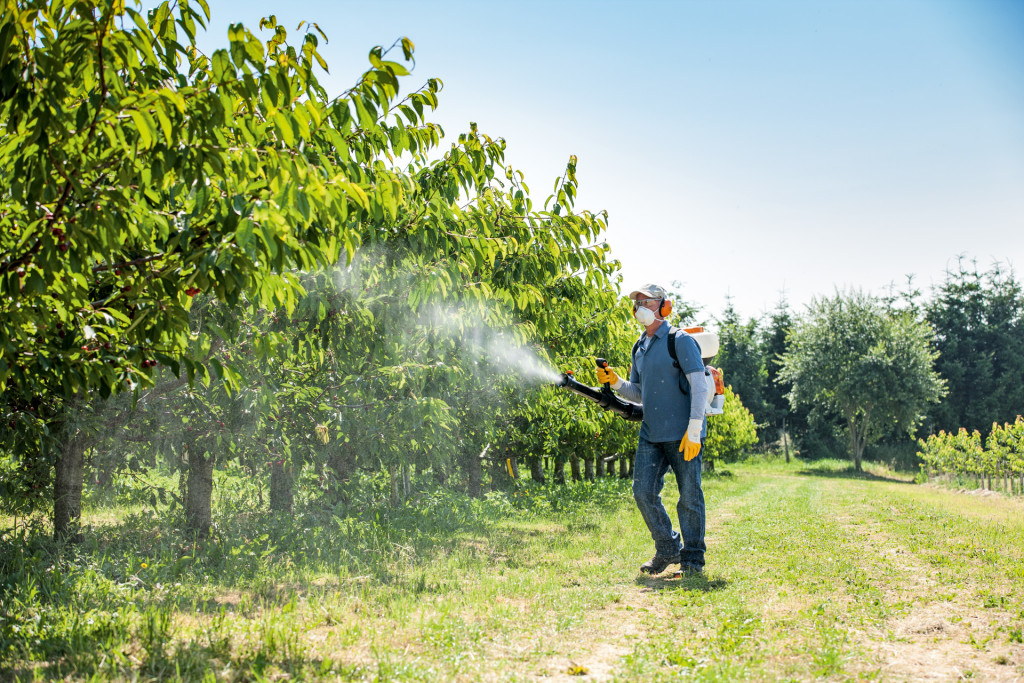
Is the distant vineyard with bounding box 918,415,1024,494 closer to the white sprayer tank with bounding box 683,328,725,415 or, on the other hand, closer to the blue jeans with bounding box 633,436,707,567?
the white sprayer tank with bounding box 683,328,725,415

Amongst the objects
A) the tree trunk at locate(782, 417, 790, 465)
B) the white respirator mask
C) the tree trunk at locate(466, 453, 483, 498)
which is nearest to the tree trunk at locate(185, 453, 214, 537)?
the white respirator mask

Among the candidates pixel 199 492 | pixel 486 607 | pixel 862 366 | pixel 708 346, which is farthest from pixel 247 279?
pixel 862 366

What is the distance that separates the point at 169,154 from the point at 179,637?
2.55 m

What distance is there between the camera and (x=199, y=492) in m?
6.87

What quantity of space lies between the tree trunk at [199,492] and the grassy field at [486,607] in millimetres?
298

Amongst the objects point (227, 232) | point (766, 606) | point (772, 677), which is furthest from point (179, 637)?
point (766, 606)

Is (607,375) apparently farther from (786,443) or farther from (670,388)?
(786,443)

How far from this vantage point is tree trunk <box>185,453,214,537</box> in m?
6.73

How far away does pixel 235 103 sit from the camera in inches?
106

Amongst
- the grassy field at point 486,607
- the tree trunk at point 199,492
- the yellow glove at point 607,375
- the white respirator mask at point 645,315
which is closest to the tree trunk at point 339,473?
the grassy field at point 486,607

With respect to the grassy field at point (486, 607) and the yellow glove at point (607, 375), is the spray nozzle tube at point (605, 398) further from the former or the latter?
the grassy field at point (486, 607)

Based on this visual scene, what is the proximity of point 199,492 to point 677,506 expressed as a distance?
14.9 feet

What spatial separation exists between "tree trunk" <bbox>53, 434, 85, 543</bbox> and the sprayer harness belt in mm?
4881

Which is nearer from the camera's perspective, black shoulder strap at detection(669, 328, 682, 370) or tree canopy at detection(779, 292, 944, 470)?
black shoulder strap at detection(669, 328, 682, 370)
